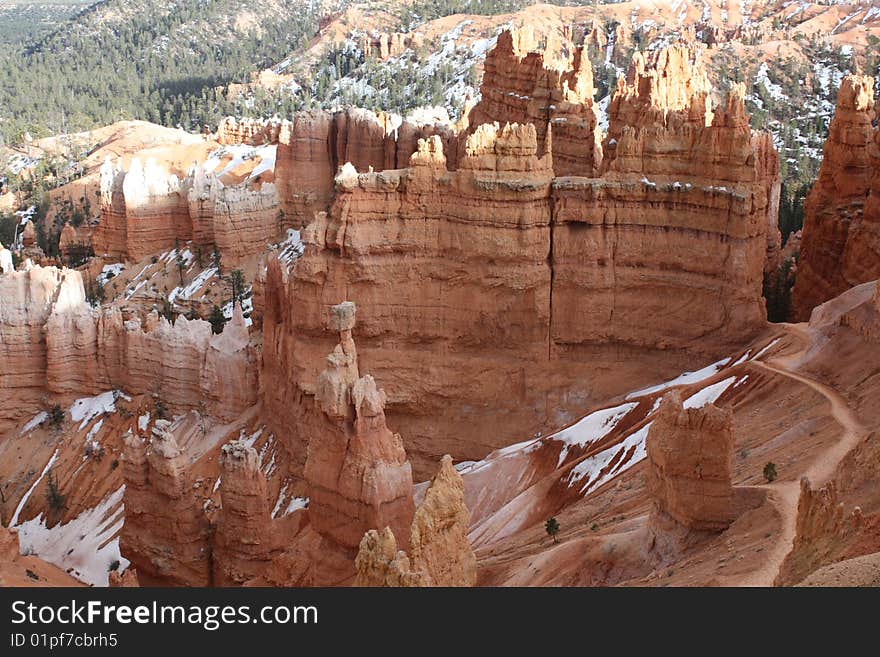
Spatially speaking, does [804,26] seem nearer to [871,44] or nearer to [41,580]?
[871,44]

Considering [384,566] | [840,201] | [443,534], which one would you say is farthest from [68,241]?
[384,566]

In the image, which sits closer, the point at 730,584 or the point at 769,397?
the point at 730,584

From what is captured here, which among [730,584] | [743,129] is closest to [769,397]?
[743,129]

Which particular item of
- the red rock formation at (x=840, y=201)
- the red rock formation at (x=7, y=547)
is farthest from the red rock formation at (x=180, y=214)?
the red rock formation at (x=7, y=547)

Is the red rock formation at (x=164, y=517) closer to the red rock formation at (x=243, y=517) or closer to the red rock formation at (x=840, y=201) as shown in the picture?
the red rock formation at (x=243, y=517)

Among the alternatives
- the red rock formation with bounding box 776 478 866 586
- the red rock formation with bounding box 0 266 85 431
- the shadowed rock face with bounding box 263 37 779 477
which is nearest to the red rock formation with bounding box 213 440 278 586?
the shadowed rock face with bounding box 263 37 779 477

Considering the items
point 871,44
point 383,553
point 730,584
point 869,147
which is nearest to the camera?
point 730,584

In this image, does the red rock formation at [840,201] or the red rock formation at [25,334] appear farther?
the red rock formation at [840,201]
